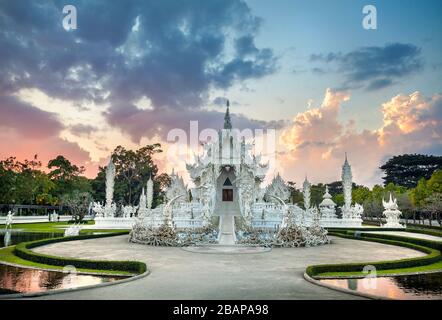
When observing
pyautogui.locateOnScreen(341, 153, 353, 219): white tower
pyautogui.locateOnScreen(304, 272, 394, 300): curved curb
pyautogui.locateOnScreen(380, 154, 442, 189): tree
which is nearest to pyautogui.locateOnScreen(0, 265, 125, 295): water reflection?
pyautogui.locateOnScreen(304, 272, 394, 300): curved curb

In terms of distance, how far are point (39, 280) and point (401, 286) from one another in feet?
37.0

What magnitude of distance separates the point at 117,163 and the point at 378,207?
49.8 meters

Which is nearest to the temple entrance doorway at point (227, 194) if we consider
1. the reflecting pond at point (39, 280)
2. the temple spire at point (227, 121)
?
the temple spire at point (227, 121)

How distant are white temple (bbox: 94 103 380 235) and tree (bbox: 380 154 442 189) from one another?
4354 centimetres

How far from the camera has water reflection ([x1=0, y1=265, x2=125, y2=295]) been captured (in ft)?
35.2

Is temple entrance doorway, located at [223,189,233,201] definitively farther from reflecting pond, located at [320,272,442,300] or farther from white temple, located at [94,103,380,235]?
reflecting pond, located at [320,272,442,300]

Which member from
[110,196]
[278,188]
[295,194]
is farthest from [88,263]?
[295,194]

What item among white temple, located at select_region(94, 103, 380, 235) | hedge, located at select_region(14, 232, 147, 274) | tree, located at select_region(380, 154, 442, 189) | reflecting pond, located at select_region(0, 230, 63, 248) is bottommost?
reflecting pond, located at select_region(0, 230, 63, 248)

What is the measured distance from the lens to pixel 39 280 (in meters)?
11.9

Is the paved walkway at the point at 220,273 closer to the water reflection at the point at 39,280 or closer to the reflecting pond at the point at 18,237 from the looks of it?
the water reflection at the point at 39,280

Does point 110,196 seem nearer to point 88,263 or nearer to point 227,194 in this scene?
point 227,194

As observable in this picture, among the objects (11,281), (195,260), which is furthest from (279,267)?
(11,281)

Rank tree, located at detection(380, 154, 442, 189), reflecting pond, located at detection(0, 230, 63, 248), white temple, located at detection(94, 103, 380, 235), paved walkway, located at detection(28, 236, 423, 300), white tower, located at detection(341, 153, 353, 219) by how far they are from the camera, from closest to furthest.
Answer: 1. paved walkway, located at detection(28, 236, 423, 300)
2. reflecting pond, located at detection(0, 230, 63, 248)
3. white temple, located at detection(94, 103, 380, 235)
4. white tower, located at detection(341, 153, 353, 219)
5. tree, located at detection(380, 154, 442, 189)
